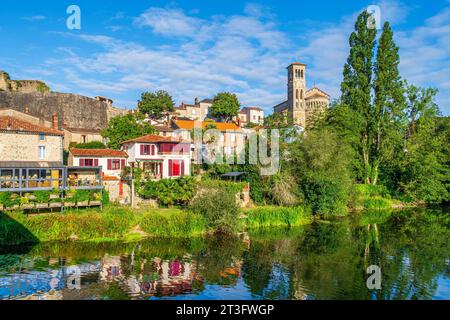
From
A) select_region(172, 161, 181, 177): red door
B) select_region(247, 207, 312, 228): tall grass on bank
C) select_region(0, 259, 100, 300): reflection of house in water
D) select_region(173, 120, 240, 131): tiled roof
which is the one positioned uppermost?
select_region(173, 120, 240, 131): tiled roof

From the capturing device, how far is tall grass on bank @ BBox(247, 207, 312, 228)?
36.9 metres

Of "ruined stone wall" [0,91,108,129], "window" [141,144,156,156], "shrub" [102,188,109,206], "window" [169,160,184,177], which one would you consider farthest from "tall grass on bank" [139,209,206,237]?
"ruined stone wall" [0,91,108,129]

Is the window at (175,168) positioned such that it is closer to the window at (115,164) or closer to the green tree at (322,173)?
the window at (115,164)

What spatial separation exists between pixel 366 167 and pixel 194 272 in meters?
38.0

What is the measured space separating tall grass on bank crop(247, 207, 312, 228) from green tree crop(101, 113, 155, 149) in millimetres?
25713

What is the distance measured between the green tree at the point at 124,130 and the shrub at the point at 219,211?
2524 cm

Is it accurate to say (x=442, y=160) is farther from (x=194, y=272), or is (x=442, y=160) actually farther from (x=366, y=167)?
(x=194, y=272)

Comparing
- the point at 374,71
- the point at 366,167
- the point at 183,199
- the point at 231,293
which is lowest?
the point at 231,293

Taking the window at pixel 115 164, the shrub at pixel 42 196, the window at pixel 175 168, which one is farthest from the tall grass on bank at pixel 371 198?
the shrub at pixel 42 196

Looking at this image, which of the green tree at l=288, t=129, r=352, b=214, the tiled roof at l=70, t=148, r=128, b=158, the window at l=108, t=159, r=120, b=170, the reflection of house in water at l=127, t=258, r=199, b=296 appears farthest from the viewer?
the window at l=108, t=159, r=120, b=170

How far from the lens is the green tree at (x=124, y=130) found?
54.1 m

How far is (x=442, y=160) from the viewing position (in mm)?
55031

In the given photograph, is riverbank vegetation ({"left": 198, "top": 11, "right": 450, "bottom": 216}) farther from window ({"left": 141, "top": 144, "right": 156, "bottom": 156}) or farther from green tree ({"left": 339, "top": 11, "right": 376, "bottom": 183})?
window ({"left": 141, "top": 144, "right": 156, "bottom": 156})
